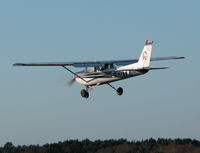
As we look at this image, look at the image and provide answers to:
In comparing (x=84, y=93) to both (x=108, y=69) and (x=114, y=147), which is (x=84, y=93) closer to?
(x=108, y=69)

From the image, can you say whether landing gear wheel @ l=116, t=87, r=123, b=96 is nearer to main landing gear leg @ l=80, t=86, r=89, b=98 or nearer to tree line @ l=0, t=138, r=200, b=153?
main landing gear leg @ l=80, t=86, r=89, b=98

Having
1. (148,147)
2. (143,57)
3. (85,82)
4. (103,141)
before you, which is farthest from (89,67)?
(103,141)

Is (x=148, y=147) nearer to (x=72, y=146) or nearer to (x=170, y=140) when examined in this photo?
(x=170, y=140)

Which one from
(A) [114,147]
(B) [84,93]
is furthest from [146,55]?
(A) [114,147]

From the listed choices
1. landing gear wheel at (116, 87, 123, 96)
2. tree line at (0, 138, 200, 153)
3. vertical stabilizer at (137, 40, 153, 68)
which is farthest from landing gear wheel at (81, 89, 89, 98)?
tree line at (0, 138, 200, 153)

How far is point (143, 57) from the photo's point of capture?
205 ft

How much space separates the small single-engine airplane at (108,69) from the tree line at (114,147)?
9.22 meters

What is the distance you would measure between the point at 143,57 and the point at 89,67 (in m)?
5.76

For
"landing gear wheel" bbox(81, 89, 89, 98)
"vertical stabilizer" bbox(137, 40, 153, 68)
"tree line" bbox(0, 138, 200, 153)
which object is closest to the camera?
"vertical stabilizer" bbox(137, 40, 153, 68)

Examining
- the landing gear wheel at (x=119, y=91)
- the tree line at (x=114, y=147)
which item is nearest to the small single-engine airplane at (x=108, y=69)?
the landing gear wheel at (x=119, y=91)

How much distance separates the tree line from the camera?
2963 inches

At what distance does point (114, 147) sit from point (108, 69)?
20553mm

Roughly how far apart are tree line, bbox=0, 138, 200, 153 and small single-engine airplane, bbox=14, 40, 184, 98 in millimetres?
9219

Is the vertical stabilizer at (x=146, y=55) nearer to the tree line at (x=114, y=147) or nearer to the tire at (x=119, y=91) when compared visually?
the tire at (x=119, y=91)
